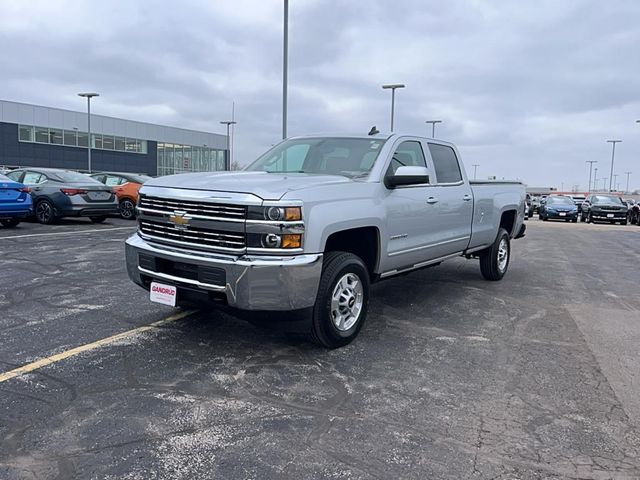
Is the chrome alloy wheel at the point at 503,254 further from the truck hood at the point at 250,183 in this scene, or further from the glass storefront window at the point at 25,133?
the glass storefront window at the point at 25,133

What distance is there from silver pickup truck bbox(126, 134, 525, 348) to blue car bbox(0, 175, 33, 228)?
9.13m

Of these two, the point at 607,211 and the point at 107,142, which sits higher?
the point at 107,142

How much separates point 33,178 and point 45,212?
1103 mm

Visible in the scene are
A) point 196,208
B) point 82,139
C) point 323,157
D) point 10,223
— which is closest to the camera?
point 196,208

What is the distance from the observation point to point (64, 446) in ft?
9.64

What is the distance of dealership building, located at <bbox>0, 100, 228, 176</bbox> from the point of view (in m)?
52.2

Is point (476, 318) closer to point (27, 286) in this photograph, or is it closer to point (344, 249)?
point (344, 249)

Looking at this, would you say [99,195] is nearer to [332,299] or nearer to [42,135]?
[332,299]

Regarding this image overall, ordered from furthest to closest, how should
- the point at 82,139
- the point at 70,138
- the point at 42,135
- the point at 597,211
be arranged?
1. the point at 82,139
2. the point at 70,138
3. the point at 42,135
4. the point at 597,211

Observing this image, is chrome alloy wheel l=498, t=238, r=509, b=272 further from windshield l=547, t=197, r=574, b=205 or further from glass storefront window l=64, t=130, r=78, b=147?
glass storefront window l=64, t=130, r=78, b=147

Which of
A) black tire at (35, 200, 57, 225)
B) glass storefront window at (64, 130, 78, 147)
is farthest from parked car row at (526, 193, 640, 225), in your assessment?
glass storefront window at (64, 130, 78, 147)

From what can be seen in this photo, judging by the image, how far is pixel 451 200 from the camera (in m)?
6.37

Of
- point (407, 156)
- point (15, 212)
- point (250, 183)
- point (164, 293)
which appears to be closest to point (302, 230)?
point (250, 183)

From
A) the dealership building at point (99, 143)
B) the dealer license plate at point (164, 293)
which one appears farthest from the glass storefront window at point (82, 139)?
the dealer license plate at point (164, 293)
